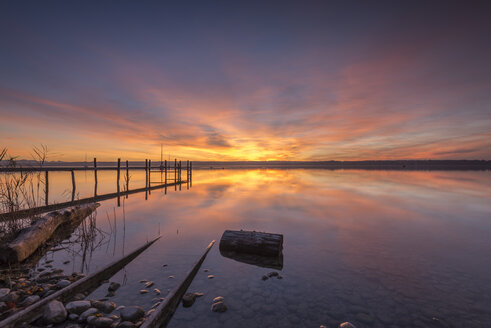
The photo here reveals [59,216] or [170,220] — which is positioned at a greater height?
[59,216]

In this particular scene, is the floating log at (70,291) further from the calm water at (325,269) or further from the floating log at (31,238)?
the floating log at (31,238)

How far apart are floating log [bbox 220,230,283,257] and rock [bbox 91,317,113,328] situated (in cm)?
412

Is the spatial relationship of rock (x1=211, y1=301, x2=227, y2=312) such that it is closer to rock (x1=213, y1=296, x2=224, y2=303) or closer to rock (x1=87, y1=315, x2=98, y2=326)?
rock (x1=213, y1=296, x2=224, y2=303)

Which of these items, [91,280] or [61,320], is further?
[91,280]

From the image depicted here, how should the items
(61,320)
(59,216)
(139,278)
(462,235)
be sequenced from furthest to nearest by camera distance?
(462,235) < (59,216) < (139,278) < (61,320)

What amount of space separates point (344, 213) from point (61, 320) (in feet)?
46.3

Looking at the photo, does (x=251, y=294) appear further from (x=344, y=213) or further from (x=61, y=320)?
(x=344, y=213)

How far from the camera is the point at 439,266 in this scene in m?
6.50

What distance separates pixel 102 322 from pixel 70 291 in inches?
53.8

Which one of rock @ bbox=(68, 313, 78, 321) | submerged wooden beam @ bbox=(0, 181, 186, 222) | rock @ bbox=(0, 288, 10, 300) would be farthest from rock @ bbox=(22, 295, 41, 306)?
submerged wooden beam @ bbox=(0, 181, 186, 222)

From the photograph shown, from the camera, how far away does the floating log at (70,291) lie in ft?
11.2

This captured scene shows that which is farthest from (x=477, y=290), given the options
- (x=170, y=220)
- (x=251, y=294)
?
(x=170, y=220)

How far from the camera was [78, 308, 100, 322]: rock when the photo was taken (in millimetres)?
3797

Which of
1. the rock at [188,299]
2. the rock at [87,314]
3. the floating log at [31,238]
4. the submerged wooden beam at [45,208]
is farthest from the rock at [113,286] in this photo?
the submerged wooden beam at [45,208]
